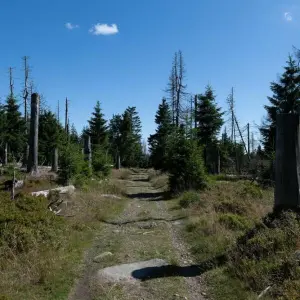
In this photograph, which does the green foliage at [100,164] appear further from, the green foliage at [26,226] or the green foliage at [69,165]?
the green foliage at [26,226]

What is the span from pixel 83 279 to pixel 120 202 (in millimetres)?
12243

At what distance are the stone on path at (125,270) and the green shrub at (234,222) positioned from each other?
3.29m

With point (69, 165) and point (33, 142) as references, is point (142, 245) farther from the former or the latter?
point (33, 142)

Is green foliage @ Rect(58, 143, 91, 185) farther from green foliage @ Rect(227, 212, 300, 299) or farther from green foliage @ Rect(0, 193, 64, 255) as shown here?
green foliage @ Rect(227, 212, 300, 299)

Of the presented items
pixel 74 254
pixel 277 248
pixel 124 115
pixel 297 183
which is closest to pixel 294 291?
pixel 277 248

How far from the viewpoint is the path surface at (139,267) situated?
6.50m

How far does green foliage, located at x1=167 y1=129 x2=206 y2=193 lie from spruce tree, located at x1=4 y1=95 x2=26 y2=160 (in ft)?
98.7

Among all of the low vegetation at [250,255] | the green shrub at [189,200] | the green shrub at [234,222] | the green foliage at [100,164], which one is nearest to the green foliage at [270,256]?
the low vegetation at [250,255]

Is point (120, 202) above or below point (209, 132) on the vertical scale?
below

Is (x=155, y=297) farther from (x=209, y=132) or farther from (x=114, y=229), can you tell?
(x=209, y=132)

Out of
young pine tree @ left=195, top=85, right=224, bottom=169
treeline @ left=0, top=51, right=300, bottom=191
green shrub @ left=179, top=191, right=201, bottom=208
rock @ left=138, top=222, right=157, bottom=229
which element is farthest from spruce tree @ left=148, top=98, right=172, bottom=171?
rock @ left=138, top=222, right=157, bottom=229

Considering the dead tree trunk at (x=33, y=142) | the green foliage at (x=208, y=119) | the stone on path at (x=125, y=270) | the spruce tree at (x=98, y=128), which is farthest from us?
the spruce tree at (x=98, y=128)

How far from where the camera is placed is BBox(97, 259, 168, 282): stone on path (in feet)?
23.9

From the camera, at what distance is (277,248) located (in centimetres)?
688
